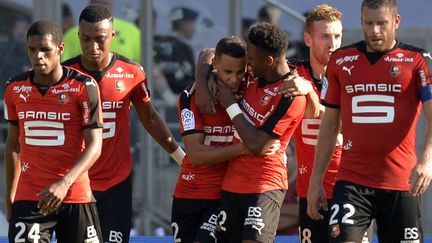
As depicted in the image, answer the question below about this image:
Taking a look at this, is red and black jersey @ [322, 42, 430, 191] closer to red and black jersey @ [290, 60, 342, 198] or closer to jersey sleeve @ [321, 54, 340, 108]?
jersey sleeve @ [321, 54, 340, 108]

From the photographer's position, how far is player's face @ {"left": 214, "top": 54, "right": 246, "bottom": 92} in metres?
7.66

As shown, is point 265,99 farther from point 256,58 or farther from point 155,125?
point 155,125

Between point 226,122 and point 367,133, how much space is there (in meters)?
0.94

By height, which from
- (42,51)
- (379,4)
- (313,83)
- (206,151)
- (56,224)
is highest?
(379,4)

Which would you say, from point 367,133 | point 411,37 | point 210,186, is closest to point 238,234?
point 210,186

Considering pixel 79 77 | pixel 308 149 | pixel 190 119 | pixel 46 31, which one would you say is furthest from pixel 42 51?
pixel 308 149

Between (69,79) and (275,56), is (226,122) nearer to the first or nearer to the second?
(275,56)

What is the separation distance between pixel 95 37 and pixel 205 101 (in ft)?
3.36

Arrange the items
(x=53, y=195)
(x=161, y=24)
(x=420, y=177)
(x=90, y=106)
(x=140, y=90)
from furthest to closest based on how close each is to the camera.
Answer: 1. (x=161, y=24)
2. (x=140, y=90)
3. (x=90, y=106)
4. (x=53, y=195)
5. (x=420, y=177)

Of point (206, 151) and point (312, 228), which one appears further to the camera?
point (312, 228)

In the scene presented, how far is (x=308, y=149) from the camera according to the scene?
8.39 m

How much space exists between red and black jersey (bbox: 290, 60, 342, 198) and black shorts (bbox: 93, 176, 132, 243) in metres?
1.22

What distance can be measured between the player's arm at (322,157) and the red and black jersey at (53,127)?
1.39m

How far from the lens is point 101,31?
8.30m
